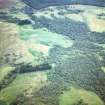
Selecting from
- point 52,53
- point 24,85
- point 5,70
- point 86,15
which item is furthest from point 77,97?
point 86,15

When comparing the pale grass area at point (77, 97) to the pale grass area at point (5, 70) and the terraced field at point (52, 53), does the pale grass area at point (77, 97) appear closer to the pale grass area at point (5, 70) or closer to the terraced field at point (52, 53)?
the terraced field at point (52, 53)

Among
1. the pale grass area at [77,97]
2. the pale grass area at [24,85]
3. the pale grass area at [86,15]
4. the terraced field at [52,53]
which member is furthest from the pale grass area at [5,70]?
the pale grass area at [86,15]

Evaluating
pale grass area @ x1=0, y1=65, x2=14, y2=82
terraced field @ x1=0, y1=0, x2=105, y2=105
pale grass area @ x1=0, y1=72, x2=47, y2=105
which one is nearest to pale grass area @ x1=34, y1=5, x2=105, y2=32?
terraced field @ x1=0, y1=0, x2=105, y2=105

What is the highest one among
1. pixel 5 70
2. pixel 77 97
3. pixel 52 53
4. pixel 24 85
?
pixel 52 53

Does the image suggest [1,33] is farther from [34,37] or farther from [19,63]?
[19,63]

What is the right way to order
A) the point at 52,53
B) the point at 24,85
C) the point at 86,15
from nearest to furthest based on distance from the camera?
the point at 24,85 → the point at 52,53 → the point at 86,15

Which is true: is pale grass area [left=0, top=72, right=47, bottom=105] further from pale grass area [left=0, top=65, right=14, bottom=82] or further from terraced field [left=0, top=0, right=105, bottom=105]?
pale grass area [left=0, top=65, right=14, bottom=82]

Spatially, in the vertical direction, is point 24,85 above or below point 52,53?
below

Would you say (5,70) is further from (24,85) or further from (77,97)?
(77,97)
